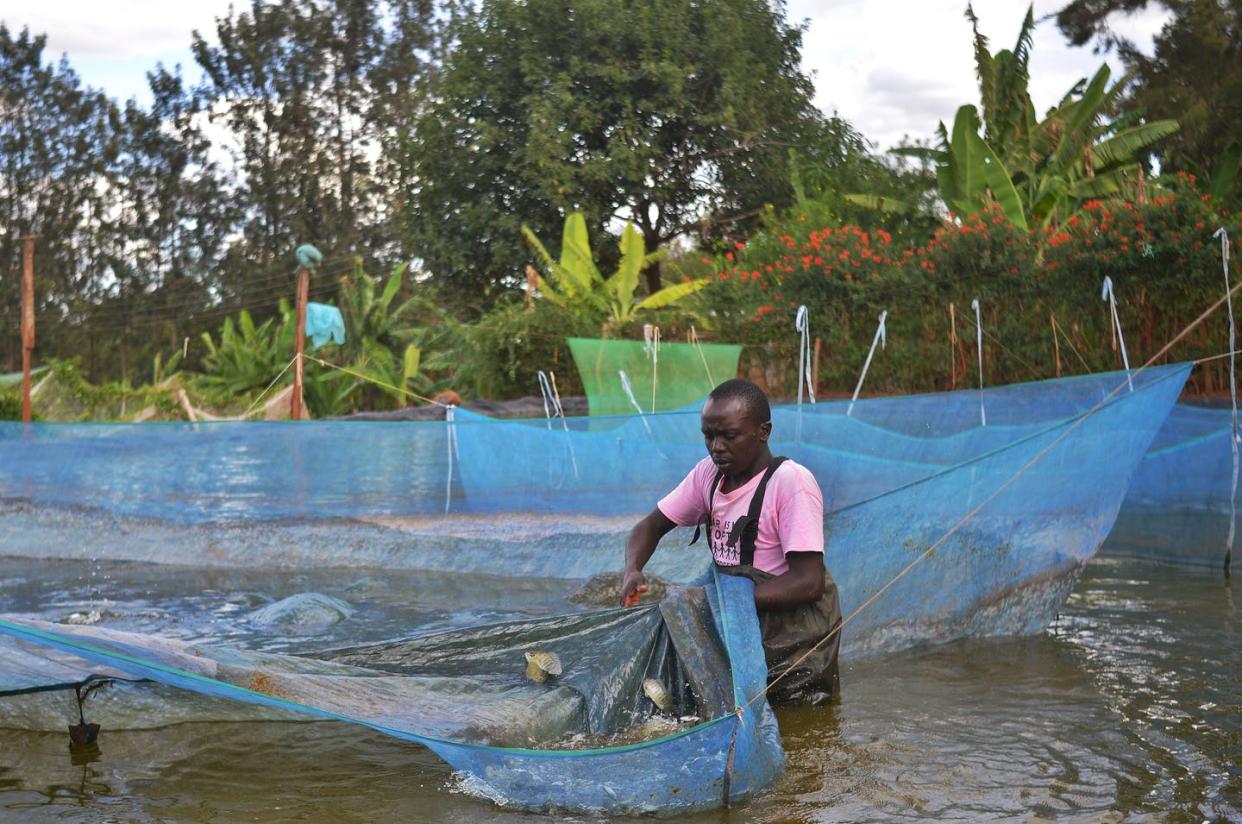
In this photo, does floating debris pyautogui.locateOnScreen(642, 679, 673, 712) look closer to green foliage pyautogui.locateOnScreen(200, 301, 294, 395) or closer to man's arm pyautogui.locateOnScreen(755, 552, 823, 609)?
man's arm pyautogui.locateOnScreen(755, 552, 823, 609)

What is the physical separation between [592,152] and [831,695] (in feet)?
46.6

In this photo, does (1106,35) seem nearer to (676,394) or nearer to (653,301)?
(653,301)

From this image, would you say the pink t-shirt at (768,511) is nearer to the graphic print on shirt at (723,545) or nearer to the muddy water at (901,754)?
the graphic print on shirt at (723,545)

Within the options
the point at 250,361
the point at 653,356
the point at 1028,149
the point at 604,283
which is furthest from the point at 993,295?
the point at 250,361

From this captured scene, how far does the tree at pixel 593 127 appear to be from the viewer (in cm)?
1702

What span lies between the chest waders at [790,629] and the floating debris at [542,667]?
0.60 m

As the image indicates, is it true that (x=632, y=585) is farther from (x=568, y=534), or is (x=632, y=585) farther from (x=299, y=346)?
(x=299, y=346)

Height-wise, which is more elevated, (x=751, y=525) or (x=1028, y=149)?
(x=1028, y=149)

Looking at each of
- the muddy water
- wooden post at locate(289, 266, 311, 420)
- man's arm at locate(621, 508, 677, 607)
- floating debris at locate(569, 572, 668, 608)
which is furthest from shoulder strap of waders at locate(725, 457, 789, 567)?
wooden post at locate(289, 266, 311, 420)

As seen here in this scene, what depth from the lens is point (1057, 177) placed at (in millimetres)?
12930

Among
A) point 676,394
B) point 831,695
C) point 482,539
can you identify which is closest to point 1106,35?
point 676,394

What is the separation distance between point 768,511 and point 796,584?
221mm

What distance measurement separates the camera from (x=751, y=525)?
3.44 m

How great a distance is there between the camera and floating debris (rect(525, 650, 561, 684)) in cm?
364
